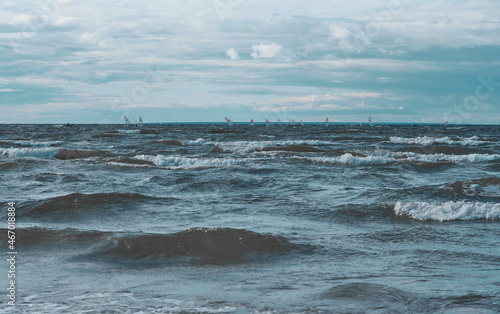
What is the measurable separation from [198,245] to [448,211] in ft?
17.2

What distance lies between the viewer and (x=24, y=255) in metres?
7.44

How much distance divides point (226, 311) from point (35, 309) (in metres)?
1.86

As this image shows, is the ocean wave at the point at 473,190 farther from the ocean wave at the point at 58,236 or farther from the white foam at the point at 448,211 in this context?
the ocean wave at the point at 58,236

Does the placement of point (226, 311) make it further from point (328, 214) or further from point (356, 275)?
point (328, 214)

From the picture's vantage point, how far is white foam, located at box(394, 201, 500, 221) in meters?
9.84

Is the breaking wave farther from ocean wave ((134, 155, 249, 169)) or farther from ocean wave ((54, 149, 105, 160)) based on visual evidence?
ocean wave ((134, 155, 249, 169))

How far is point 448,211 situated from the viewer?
10.0m

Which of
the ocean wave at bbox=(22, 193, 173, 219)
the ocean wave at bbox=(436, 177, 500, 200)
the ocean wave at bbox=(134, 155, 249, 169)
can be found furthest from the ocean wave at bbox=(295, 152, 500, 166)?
the ocean wave at bbox=(22, 193, 173, 219)

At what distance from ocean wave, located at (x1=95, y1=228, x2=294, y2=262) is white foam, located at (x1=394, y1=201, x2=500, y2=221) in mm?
3483

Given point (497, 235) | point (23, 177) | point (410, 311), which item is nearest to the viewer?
point (410, 311)

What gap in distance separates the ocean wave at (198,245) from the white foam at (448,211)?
3.48 metres

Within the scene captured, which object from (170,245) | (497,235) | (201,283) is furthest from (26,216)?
(497,235)

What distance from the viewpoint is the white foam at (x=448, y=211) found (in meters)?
9.84

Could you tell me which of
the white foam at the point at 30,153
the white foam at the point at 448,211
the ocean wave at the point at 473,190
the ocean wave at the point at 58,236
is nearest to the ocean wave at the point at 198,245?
the ocean wave at the point at 58,236
